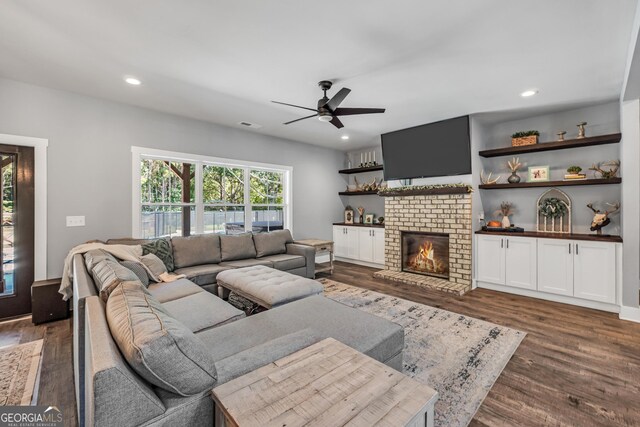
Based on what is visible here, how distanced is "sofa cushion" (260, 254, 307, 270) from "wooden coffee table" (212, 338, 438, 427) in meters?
3.02

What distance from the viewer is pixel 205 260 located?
3.99 m

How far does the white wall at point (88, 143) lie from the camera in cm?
328

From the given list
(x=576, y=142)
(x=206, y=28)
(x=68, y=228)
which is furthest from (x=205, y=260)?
(x=576, y=142)

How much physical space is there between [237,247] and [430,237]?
329 cm

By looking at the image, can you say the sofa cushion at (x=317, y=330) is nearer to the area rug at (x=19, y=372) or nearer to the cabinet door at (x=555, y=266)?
the area rug at (x=19, y=372)

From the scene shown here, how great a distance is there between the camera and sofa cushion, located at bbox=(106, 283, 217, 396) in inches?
39.2

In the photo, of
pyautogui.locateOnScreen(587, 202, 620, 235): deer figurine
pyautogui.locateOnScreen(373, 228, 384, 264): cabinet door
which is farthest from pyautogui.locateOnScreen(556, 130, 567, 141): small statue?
pyautogui.locateOnScreen(373, 228, 384, 264): cabinet door

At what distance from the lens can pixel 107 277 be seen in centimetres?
177

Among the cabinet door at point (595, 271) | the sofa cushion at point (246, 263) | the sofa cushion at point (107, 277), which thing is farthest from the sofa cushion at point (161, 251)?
the cabinet door at point (595, 271)

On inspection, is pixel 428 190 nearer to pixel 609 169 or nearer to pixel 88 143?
pixel 609 169

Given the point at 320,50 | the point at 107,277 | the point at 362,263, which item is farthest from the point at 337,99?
the point at 362,263

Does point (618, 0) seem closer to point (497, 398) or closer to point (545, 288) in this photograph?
point (497, 398)

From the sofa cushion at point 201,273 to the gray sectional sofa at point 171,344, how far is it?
1.07 meters

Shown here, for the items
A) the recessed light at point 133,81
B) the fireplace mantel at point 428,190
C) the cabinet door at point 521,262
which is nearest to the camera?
the recessed light at point 133,81
